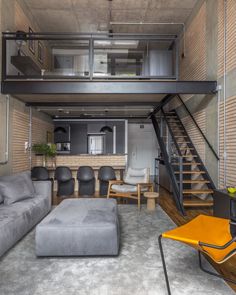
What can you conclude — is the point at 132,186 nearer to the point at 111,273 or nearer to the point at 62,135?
the point at 111,273

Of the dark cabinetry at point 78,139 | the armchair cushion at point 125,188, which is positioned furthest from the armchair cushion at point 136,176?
the dark cabinetry at point 78,139

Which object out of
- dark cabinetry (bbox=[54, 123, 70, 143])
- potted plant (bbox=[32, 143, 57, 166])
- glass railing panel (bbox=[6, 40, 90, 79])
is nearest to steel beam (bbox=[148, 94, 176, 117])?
glass railing panel (bbox=[6, 40, 90, 79])

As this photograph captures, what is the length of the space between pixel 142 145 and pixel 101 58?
21.5 feet

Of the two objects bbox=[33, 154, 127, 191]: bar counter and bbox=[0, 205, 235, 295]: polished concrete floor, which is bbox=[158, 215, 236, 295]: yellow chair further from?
bbox=[33, 154, 127, 191]: bar counter

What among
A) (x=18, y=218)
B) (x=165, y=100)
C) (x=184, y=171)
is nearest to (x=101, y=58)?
(x=165, y=100)

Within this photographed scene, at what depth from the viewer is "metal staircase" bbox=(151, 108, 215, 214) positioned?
4.63 meters

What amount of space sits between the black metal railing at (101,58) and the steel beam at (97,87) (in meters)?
0.17

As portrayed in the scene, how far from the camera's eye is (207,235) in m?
2.09

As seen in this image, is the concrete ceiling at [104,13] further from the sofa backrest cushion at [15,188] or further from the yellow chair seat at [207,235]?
the yellow chair seat at [207,235]

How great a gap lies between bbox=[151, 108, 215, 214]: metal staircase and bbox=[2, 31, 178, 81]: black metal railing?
1.58m

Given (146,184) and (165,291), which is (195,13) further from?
(165,291)

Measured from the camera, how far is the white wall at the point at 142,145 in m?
11.2

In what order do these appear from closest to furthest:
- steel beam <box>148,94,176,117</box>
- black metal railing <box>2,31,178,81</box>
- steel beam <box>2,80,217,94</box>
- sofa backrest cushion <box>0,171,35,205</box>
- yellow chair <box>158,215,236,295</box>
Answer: yellow chair <box>158,215,236,295</box>, sofa backrest cushion <box>0,171,35,205</box>, steel beam <box>2,80,217,94</box>, black metal railing <box>2,31,178,81</box>, steel beam <box>148,94,176,117</box>

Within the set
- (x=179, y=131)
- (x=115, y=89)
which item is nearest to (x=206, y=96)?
(x=179, y=131)
